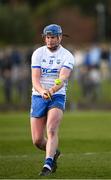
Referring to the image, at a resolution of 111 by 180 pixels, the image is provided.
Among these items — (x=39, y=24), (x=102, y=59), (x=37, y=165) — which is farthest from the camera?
(x=39, y=24)

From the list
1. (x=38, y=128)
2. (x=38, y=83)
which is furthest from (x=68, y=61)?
(x=38, y=128)

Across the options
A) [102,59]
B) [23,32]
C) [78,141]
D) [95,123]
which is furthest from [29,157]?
[23,32]

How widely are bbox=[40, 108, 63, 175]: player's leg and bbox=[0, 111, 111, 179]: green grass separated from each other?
0.17m

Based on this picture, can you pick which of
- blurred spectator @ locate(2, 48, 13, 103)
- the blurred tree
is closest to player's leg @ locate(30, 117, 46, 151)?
blurred spectator @ locate(2, 48, 13, 103)

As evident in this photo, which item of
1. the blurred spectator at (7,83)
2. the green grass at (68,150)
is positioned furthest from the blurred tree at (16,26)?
the green grass at (68,150)

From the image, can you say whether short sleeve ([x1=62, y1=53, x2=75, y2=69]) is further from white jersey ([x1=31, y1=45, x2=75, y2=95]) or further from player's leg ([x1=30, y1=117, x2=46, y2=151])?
player's leg ([x1=30, y1=117, x2=46, y2=151])

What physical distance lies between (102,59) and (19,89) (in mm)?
10282

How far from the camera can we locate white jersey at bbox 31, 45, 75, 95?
14.8 meters

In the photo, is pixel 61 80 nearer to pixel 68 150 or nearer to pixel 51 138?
pixel 51 138

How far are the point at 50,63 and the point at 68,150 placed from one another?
5.16m

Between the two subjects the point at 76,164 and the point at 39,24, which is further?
the point at 39,24

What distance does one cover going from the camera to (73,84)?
144 feet

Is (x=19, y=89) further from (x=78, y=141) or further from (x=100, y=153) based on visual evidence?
(x=100, y=153)

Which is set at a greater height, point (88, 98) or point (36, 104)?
point (36, 104)
